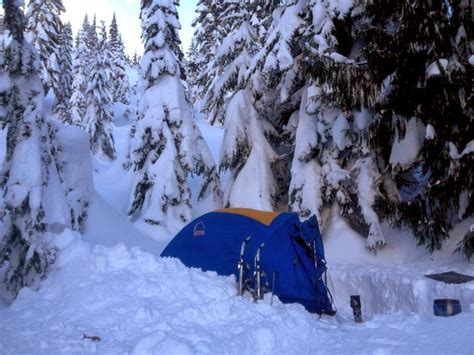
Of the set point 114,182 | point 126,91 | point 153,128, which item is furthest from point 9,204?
point 126,91

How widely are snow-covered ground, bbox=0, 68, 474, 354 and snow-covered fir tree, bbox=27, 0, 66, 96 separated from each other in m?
28.6

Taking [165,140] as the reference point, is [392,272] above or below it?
below

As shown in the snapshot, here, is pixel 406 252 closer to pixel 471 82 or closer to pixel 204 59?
pixel 471 82

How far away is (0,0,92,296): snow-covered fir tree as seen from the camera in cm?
702

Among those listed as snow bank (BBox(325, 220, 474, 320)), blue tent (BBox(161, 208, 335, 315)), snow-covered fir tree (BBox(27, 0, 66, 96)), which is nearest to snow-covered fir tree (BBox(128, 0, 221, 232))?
snow bank (BBox(325, 220, 474, 320))

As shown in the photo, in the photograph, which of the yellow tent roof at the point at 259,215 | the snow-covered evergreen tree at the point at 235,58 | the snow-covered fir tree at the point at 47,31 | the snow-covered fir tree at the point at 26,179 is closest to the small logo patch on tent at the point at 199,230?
the yellow tent roof at the point at 259,215

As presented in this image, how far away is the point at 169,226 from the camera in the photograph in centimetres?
1672

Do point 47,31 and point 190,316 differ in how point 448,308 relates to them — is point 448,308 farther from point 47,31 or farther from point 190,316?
point 47,31

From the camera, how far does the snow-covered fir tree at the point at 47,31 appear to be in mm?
31969

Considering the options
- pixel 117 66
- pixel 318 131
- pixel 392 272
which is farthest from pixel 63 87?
pixel 392 272

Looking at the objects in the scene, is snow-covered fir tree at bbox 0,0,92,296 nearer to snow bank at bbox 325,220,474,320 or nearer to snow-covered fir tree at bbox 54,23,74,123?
snow bank at bbox 325,220,474,320

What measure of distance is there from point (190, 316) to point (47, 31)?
3329 cm

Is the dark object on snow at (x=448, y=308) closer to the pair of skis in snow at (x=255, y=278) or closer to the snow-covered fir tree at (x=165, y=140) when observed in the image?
the pair of skis in snow at (x=255, y=278)

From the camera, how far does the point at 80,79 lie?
46812 millimetres
